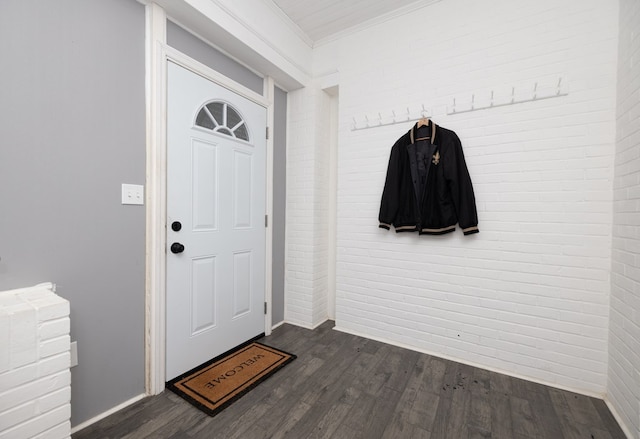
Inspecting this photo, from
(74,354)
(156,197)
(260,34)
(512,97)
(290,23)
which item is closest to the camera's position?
(74,354)

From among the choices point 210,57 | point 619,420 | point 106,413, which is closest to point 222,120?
point 210,57

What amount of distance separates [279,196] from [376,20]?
5.78ft

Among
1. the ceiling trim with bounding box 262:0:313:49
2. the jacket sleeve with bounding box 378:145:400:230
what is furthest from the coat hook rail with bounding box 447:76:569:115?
the ceiling trim with bounding box 262:0:313:49

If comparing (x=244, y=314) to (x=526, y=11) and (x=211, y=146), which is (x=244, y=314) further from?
(x=526, y=11)

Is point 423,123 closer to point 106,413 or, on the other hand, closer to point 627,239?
point 627,239

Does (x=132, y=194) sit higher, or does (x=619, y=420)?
(x=132, y=194)

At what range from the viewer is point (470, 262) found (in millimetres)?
2045

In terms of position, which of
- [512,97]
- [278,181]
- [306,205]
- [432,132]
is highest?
[512,97]

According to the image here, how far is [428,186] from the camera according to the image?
2.15 meters

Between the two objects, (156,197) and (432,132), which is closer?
(156,197)

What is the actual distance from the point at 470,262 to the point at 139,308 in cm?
224

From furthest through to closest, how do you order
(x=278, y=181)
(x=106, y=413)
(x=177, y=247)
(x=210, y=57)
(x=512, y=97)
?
(x=278, y=181) → (x=210, y=57) → (x=512, y=97) → (x=177, y=247) → (x=106, y=413)

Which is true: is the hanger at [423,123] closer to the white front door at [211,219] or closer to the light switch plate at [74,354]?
the white front door at [211,219]

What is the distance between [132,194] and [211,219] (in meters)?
0.54
